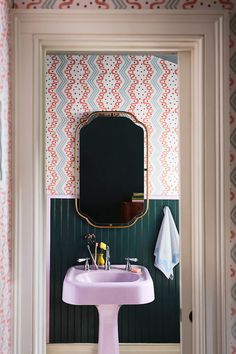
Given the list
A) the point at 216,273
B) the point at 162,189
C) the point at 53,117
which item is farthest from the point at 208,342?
the point at 53,117

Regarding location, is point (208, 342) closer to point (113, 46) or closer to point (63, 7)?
point (113, 46)

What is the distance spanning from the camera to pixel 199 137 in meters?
1.43

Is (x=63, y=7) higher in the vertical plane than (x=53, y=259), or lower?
higher

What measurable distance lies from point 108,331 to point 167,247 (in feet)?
2.53

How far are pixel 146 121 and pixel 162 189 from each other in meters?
0.56

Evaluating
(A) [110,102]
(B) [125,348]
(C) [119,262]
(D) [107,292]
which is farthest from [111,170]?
(B) [125,348]

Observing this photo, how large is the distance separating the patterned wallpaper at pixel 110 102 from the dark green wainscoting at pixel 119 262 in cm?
22

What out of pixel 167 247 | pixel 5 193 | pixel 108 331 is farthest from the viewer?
pixel 167 247

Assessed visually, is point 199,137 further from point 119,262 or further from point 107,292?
point 119,262

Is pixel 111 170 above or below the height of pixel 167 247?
above

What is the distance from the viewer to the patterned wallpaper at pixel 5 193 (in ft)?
4.07

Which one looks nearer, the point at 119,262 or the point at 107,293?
the point at 107,293

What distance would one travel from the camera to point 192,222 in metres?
1.50

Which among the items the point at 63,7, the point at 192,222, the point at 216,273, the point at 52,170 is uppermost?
the point at 63,7
